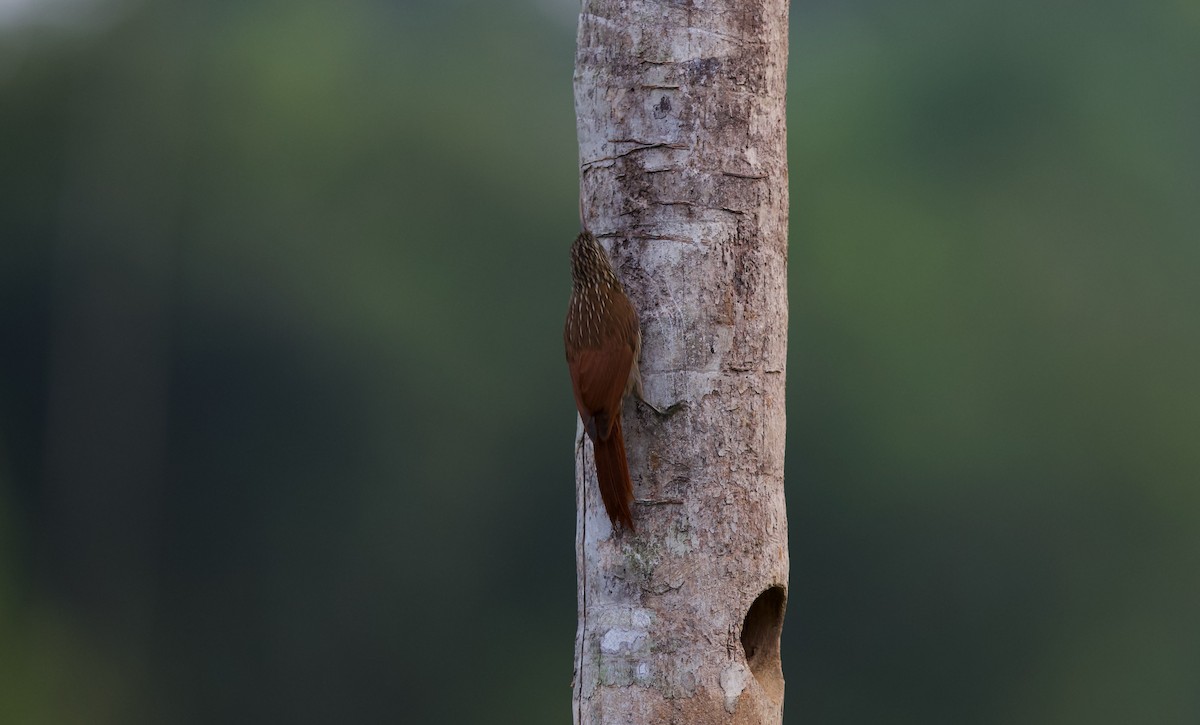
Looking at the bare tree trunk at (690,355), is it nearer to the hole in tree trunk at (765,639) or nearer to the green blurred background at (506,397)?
the hole in tree trunk at (765,639)

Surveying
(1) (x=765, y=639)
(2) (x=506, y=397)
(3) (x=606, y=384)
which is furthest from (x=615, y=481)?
(2) (x=506, y=397)

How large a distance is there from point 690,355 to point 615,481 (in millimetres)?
332

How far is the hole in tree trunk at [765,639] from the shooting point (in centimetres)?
341

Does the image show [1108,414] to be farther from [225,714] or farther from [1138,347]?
[225,714]

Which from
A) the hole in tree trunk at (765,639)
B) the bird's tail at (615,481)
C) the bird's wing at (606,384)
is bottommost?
the hole in tree trunk at (765,639)

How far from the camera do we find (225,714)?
17203 mm

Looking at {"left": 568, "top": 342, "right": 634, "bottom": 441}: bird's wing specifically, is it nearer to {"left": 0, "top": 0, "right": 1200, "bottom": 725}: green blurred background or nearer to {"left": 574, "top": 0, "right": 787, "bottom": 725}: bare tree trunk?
{"left": 574, "top": 0, "right": 787, "bottom": 725}: bare tree trunk

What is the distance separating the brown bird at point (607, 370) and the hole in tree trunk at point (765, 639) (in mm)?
428

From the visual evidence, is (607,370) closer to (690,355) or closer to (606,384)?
(606,384)

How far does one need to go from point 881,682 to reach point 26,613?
10.3 metres

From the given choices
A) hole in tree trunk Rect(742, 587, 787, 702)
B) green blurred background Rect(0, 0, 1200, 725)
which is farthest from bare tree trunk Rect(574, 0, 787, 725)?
green blurred background Rect(0, 0, 1200, 725)

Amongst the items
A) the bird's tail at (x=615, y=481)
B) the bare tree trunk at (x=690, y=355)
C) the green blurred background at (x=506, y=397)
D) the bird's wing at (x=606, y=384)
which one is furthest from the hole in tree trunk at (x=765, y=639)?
the green blurred background at (x=506, y=397)

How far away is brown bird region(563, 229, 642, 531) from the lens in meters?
3.23

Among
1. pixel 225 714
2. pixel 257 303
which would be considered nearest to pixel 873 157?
pixel 257 303
